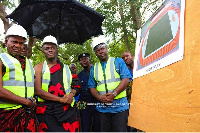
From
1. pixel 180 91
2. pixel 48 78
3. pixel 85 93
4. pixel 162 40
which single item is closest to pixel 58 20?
pixel 85 93

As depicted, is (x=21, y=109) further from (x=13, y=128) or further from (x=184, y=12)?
(x=184, y=12)

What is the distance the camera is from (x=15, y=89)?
6.71ft

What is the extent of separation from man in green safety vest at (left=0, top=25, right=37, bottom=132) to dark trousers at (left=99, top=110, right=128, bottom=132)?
1.10m

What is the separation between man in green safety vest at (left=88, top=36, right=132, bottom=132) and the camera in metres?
2.93

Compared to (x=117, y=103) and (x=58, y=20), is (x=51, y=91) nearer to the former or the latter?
(x=117, y=103)

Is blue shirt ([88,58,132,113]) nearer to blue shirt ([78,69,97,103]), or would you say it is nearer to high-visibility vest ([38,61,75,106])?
high-visibility vest ([38,61,75,106])

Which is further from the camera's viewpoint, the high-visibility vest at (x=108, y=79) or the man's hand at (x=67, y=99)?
the high-visibility vest at (x=108, y=79)

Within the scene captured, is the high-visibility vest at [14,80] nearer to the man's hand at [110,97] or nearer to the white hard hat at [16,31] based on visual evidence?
the white hard hat at [16,31]

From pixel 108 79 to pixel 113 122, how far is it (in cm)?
66

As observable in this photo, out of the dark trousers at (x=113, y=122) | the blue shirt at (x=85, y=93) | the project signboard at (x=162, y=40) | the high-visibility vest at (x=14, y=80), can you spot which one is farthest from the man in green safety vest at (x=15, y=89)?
the blue shirt at (x=85, y=93)

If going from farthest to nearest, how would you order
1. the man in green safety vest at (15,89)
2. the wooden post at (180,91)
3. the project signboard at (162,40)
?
1. the man in green safety vest at (15,89)
2. the project signboard at (162,40)
3. the wooden post at (180,91)

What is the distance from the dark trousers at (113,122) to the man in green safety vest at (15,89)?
43.5 inches

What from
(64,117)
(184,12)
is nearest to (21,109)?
(64,117)

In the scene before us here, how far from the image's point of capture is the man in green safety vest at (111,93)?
2.93 m
